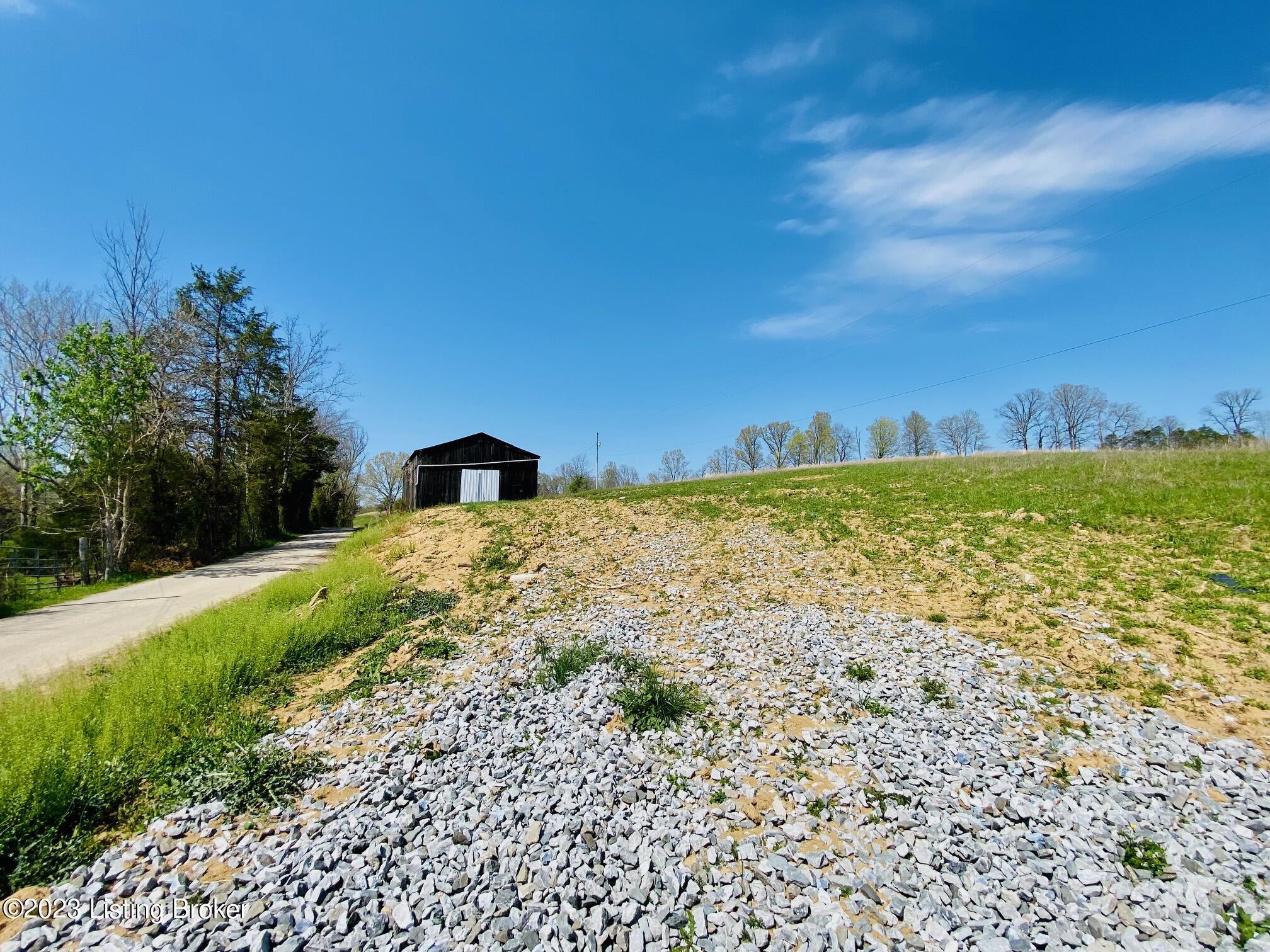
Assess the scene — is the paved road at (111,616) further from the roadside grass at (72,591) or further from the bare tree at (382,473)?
the bare tree at (382,473)

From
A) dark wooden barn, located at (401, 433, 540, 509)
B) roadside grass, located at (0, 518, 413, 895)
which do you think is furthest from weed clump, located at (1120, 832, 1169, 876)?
dark wooden barn, located at (401, 433, 540, 509)

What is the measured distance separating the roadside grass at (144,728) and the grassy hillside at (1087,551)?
30.9ft

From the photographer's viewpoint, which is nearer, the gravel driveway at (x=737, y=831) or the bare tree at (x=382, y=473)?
the gravel driveway at (x=737, y=831)

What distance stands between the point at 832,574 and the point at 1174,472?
38.7 feet

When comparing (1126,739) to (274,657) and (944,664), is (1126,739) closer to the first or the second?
(944,664)

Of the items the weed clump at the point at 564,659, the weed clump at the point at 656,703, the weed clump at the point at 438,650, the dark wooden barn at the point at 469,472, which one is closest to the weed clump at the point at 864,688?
the weed clump at the point at 656,703

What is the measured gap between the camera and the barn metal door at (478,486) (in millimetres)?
24625

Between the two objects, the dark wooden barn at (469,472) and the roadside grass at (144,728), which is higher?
the dark wooden barn at (469,472)

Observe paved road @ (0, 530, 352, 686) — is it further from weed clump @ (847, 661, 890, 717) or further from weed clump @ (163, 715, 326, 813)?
weed clump @ (847, 661, 890, 717)

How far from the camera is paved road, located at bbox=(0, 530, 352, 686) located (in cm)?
707

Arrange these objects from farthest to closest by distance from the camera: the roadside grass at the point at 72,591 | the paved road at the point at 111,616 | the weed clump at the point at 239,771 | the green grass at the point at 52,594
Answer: the roadside grass at the point at 72,591 → the green grass at the point at 52,594 → the paved road at the point at 111,616 → the weed clump at the point at 239,771

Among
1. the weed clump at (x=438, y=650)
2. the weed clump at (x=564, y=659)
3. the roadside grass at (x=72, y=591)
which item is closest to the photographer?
the weed clump at (x=564, y=659)

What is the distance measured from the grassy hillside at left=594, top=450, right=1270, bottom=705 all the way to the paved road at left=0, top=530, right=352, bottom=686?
13.2 m

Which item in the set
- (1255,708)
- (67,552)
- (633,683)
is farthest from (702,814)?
(67,552)
